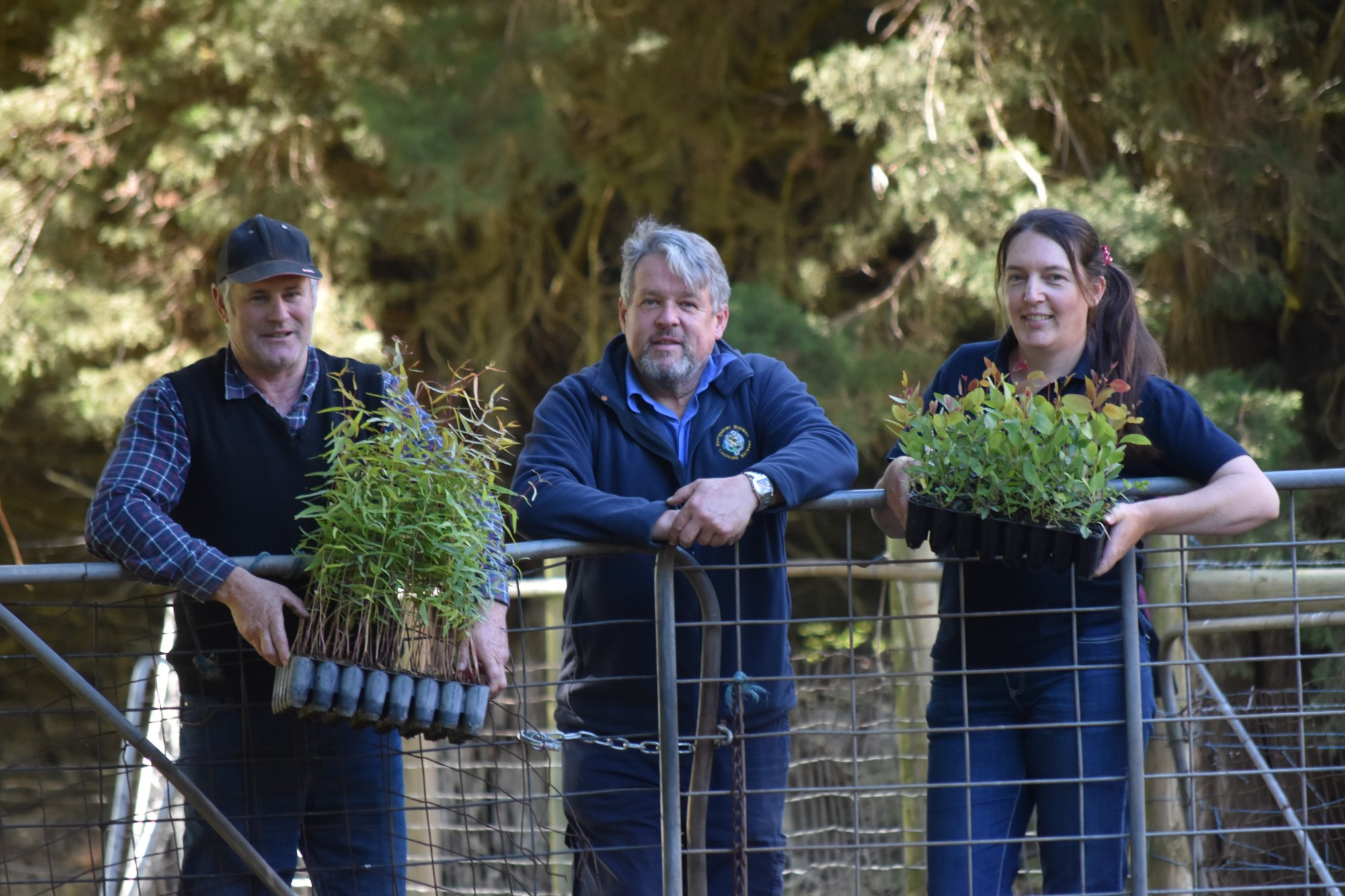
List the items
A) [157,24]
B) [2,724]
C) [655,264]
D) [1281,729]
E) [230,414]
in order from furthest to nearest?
[2,724]
[157,24]
[1281,729]
[655,264]
[230,414]

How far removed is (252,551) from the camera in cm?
241

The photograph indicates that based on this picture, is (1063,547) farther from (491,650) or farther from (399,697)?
(399,697)

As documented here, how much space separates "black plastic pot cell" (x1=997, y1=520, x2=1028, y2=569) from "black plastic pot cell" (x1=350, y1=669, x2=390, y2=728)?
3.35 ft

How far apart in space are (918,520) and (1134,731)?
553 mm

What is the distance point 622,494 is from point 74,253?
458 centimetres

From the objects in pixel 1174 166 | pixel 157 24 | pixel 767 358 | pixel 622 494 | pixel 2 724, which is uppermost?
pixel 157 24

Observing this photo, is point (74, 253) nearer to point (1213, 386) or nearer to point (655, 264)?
point (655, 264)

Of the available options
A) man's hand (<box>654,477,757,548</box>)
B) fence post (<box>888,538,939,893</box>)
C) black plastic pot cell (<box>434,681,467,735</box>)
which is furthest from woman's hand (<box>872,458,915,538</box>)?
fence post (<box>888,538,939,893</box>)

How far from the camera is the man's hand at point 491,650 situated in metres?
2.18

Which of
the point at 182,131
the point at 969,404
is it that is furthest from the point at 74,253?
the point at 969,404

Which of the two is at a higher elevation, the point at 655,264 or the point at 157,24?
the point at 157,24

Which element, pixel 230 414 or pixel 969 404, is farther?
pixel 230 414

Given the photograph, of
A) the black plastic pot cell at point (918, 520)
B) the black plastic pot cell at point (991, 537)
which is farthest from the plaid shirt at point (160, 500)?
the black plastic pot cell at point (991, 537)

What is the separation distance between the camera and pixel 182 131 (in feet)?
19.5
